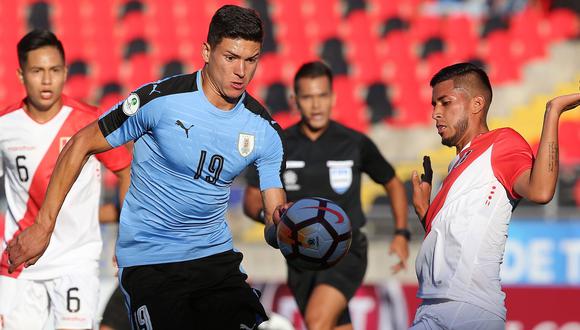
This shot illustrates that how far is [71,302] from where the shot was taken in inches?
263

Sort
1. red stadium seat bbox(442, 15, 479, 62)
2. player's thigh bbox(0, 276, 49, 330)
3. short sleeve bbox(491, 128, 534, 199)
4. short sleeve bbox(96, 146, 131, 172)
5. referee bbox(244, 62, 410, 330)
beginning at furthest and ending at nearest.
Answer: red stadium seat bbox(442, 15, 479, 62)
referee bbox(244, 62, 410, 330)
short sleeve bbox(96, 146, 131, 172)
player's thigh bbox(0, 276, 49, 330)
short sleeve bbox(491, 128, 534, 199)

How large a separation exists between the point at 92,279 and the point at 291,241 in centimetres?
228

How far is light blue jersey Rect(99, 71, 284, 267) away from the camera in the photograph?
17.6ft

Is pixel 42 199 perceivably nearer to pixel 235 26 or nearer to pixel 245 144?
pixel 245 144

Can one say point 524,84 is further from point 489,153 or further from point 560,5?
point 489,153

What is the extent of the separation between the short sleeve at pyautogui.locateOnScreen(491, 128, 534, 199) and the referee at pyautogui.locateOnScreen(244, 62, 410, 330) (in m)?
2.77

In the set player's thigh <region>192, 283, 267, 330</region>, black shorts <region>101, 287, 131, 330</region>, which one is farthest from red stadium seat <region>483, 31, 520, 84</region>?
player's thigh <region>192, 283, 267, 330</region>

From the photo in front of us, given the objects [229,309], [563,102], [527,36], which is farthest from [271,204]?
[527,36]

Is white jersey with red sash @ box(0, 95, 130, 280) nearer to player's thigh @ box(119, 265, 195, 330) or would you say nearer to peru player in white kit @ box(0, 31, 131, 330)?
peru player in white kit @ box(0, 31, 131, 330)

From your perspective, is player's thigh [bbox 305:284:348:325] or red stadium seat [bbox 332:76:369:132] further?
red stadium seat [bbox 332:76:369:132]

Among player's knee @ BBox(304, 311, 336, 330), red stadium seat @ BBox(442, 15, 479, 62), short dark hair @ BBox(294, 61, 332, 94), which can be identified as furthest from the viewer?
red stadium seat @ BBox(442, 15, 479, 62)

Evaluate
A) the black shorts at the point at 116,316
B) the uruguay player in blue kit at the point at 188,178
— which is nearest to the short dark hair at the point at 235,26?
the uruguay player in blue kit at the point at 188,178

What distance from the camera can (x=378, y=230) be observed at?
39.3 feet

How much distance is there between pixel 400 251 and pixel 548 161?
3.19m
